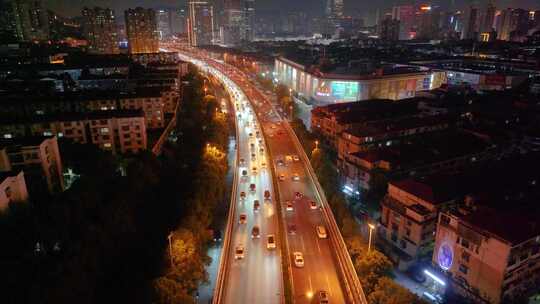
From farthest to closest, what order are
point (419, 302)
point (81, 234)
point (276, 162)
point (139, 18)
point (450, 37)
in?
point (450, 37)
point (139, 18)
point (276, 162)
point (81, 234)
point (419, 302)

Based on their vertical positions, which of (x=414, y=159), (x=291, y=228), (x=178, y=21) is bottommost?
(x=291, y=228)

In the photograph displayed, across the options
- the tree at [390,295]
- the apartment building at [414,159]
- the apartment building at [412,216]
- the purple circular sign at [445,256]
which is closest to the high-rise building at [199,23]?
the apartment building at [414,159]

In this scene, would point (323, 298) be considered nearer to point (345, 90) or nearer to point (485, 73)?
point (345, 90)

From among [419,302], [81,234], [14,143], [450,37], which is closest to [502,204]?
[419,302]

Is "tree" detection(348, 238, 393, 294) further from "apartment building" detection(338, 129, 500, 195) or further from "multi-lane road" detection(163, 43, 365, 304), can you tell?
"apartment building" detection(338, 129, 500, 195)

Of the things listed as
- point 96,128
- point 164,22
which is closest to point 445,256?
point 96,128

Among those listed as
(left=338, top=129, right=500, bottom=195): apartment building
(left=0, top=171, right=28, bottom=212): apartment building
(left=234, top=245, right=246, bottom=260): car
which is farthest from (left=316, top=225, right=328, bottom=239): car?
(left=0, top=171, right=28, bottom=212): apartment building

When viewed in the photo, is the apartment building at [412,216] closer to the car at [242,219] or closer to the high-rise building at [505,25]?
the car at [242,219]

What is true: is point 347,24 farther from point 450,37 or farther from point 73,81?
point 73,81
